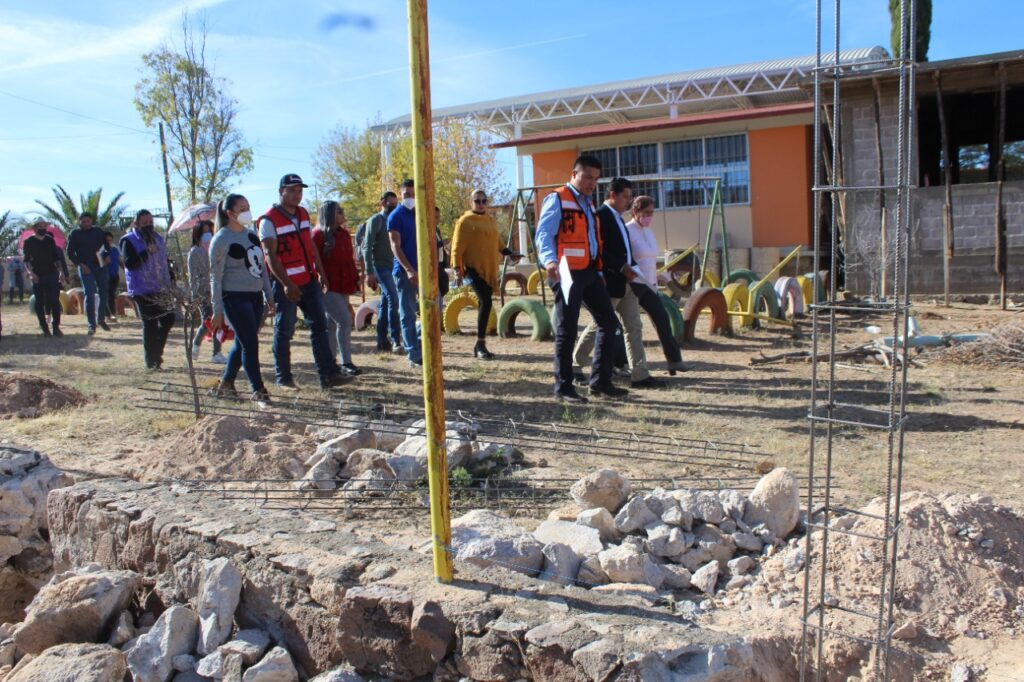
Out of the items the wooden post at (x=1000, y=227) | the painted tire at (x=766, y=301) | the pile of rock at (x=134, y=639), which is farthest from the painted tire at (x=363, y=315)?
the wooden post at (x=1000, y=227)

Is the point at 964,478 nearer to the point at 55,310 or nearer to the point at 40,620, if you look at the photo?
the point at 40,620

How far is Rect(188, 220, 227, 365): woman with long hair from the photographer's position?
7.19 m

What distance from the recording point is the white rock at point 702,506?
382 cm

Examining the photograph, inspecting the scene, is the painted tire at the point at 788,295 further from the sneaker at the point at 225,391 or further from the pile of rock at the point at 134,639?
the pile of rock at the point at 134,639

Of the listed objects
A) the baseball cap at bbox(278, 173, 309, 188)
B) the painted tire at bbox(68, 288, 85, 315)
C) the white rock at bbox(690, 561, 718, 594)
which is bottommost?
the white rock at bbox(690, 561, 718, 594)

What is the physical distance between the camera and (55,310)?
12.3 metres

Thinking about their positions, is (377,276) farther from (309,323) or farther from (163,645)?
(163,645)

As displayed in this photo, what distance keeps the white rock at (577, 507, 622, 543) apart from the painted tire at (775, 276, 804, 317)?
8245 millimetres

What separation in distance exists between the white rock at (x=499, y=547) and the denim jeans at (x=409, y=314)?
4.79 meters

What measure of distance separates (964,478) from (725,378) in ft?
10.6

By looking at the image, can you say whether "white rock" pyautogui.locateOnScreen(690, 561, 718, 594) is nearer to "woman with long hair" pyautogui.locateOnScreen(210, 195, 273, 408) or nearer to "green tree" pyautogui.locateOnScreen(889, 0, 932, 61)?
"woman with long hair" pyautogui.locateOnScreen(210, 195, 273, 408)

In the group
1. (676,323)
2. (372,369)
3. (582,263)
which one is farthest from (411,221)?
(676,323)

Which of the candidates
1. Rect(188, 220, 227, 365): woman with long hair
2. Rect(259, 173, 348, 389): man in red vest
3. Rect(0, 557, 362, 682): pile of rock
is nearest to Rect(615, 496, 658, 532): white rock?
Rect(0, 557, 362, 682): pile of rock

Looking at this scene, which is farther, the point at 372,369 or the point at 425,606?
the point at 372,369
